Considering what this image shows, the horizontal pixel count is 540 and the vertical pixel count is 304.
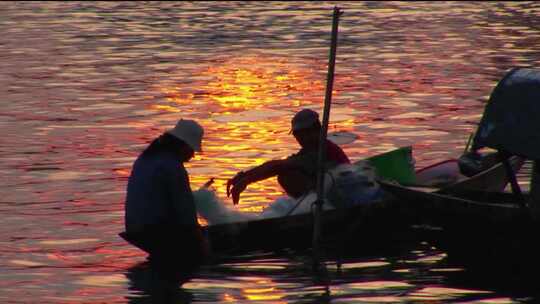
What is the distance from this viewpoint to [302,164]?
1497 cm

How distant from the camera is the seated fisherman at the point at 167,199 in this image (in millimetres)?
13711

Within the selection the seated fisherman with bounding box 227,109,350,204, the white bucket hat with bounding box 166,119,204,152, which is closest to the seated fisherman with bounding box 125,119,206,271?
the white bucket hat with bounding box 166,119,204,152

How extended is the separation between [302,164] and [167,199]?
169 centimetres

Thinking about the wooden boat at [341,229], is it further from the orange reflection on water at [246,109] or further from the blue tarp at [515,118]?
the orange reflection on water at [246,109]

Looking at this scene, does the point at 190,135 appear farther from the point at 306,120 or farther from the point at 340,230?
the point at 340,230

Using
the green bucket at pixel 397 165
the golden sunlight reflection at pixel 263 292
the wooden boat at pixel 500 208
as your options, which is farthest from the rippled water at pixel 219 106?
the green bucket at pixel 397 165

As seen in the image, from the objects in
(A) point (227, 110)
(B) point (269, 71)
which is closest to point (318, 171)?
(A) point (227, 110)

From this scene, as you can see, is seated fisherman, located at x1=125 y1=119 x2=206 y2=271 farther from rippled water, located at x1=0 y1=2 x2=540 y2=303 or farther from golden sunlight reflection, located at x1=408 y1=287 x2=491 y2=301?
golden sunlight reflection, located at x1=408 y1=287 x2=491 y2=301

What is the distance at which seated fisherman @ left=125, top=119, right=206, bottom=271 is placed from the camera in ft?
45.0

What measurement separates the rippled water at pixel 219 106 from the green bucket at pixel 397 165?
0.97m

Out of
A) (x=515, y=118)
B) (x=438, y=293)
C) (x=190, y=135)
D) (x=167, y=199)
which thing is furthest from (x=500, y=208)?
(x=167, y=199)

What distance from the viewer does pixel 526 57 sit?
113 feet

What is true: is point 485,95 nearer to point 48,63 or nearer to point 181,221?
point 48,63

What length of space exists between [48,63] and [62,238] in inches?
784
